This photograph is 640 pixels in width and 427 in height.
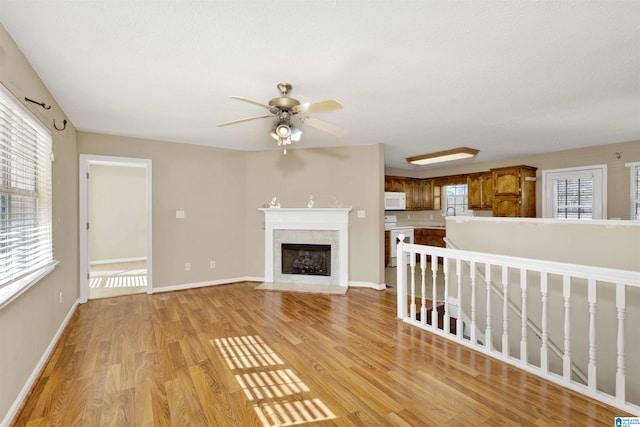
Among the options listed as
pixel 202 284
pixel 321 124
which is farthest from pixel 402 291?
pixel 202 284

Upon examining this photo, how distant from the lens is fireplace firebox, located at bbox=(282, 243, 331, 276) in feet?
16.8

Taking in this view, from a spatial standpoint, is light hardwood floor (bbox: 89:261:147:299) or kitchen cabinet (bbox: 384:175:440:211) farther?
kitchen cabinet (bbox: 384:175:440:211)

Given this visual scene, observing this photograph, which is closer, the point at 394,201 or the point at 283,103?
the point at 283,103

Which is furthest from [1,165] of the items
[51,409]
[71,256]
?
[71,256]

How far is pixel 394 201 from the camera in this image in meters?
6.98

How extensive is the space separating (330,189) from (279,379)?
3368 mm

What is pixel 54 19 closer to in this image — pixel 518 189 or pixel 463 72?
pixel 463 72

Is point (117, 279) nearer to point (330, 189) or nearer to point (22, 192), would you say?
point (22, 192)

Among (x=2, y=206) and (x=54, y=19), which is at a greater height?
(x=54, y=19)

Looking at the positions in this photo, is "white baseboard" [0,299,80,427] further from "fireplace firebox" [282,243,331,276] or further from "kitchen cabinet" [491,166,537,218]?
"kitchen cabinet" [491,166,537,218]

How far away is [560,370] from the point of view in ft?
10.9

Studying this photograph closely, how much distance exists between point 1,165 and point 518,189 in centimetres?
681

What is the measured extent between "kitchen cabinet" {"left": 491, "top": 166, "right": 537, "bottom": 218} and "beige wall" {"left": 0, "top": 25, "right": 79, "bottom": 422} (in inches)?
265

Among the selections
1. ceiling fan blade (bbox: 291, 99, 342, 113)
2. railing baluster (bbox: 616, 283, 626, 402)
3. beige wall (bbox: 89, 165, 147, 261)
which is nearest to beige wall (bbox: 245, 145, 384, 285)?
ceiling fan blade (bbox: 291, 99, 342, 113)
